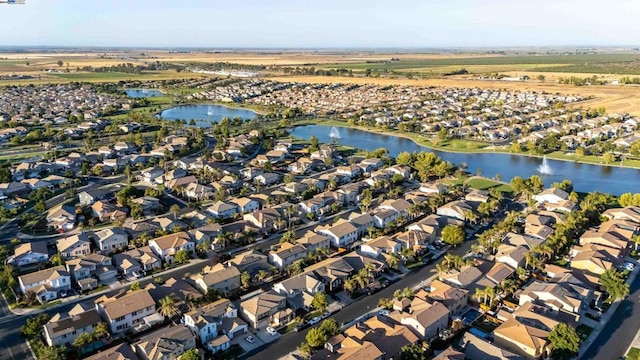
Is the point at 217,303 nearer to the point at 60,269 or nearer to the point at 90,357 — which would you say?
the point at 90,357

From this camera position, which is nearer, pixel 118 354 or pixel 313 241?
pixel 118 354

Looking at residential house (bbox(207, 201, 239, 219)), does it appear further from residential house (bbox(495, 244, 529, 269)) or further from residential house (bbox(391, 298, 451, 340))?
residential house (bbox(495, 244, 529, 269))

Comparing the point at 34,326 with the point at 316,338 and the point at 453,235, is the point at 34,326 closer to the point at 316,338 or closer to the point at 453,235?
the point at 316,338

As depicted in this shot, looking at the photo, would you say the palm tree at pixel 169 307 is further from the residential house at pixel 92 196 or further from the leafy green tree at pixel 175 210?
the residential house at pixel 92 196

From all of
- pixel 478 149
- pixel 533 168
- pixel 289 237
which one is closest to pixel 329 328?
pixel 289 237

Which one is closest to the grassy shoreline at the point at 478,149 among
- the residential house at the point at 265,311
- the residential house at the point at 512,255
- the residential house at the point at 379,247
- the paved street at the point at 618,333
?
the residential house at the point at 512,255
